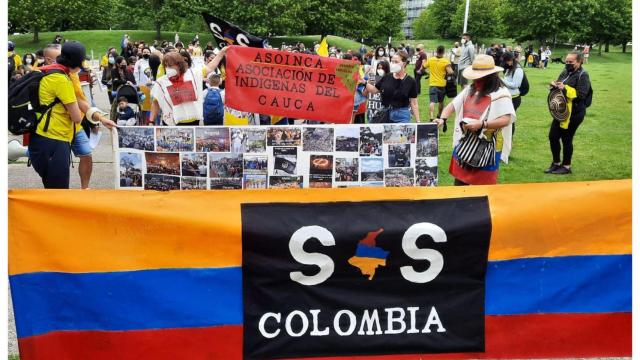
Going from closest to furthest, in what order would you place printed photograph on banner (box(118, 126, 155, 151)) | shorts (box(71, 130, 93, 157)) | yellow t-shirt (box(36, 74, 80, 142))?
yellow t-shirt (box(36, 74, 80, 142)), printed photograph on banner (box(118, 126, 155, 151)), shorts (box(71, 130, 93, 157))

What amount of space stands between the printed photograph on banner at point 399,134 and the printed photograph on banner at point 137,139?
2.17m

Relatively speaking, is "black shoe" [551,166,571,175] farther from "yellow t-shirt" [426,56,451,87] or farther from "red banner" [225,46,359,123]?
"yellow t-shirt" [426,56,451,87]

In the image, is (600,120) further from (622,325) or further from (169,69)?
A: (622,325)

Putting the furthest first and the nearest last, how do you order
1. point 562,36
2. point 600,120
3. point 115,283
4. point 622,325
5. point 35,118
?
point 562,36 → point 600,120 → point 35,118 → point 622,325 → point 115,283

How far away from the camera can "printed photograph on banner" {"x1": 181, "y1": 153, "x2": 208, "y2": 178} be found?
7473mm

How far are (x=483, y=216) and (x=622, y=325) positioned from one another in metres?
0.95

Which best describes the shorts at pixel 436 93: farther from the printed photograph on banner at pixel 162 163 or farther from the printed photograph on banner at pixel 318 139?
the printed photograph on banner at pixel 162 163

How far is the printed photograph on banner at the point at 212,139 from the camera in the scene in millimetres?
7449

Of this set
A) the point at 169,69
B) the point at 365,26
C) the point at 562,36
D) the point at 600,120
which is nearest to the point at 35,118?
the point at 169,69

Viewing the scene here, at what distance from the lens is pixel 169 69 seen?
29.3 ft

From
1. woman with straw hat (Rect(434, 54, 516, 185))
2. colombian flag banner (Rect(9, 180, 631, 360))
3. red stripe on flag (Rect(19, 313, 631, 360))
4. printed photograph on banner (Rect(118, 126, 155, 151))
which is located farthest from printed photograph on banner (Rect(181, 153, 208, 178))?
red stripe on flag (Rect(19, 313, 631, 360))

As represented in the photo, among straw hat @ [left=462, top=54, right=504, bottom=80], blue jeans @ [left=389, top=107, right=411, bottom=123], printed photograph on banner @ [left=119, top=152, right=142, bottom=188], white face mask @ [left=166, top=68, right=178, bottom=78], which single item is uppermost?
straw hat @ [left=462, top=54, right=504, bottom=80]

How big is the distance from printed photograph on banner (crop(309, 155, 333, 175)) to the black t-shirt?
432 centimetres

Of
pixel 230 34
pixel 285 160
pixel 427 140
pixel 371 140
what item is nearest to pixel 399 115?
pixel 230 34
